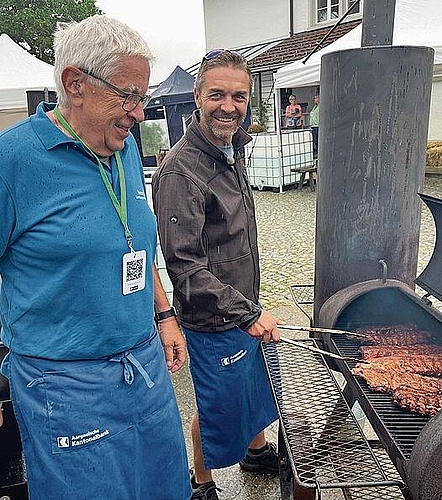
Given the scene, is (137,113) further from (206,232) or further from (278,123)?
(278,123)

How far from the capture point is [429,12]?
702cm

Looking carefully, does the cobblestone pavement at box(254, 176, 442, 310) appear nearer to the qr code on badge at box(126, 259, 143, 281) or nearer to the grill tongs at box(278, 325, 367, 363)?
the grill tongs at box(278, 325, 367, 363)

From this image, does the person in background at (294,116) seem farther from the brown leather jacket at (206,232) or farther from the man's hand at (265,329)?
the man's hand at (265,329)

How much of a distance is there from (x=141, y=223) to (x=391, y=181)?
4.29ft

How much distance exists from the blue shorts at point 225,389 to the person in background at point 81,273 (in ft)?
1.98

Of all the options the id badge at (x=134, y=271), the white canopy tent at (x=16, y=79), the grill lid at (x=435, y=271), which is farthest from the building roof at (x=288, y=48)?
the id badge at (x=134, y=271)

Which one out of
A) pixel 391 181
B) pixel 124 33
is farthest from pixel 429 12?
pixel 124 33

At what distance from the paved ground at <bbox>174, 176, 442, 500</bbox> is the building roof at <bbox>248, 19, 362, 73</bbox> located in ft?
13.5

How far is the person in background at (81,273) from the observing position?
4.90ft

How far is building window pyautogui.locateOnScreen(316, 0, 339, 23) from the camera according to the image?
14750mm

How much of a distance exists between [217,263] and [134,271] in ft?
2.17

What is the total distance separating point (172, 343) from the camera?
2.20m

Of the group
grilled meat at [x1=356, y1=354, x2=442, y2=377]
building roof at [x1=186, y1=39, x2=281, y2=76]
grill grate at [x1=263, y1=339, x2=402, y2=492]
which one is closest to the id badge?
grill grate at [x1=263, y1=339, x2=402, y2=492]

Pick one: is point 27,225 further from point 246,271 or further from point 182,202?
point 246,271
